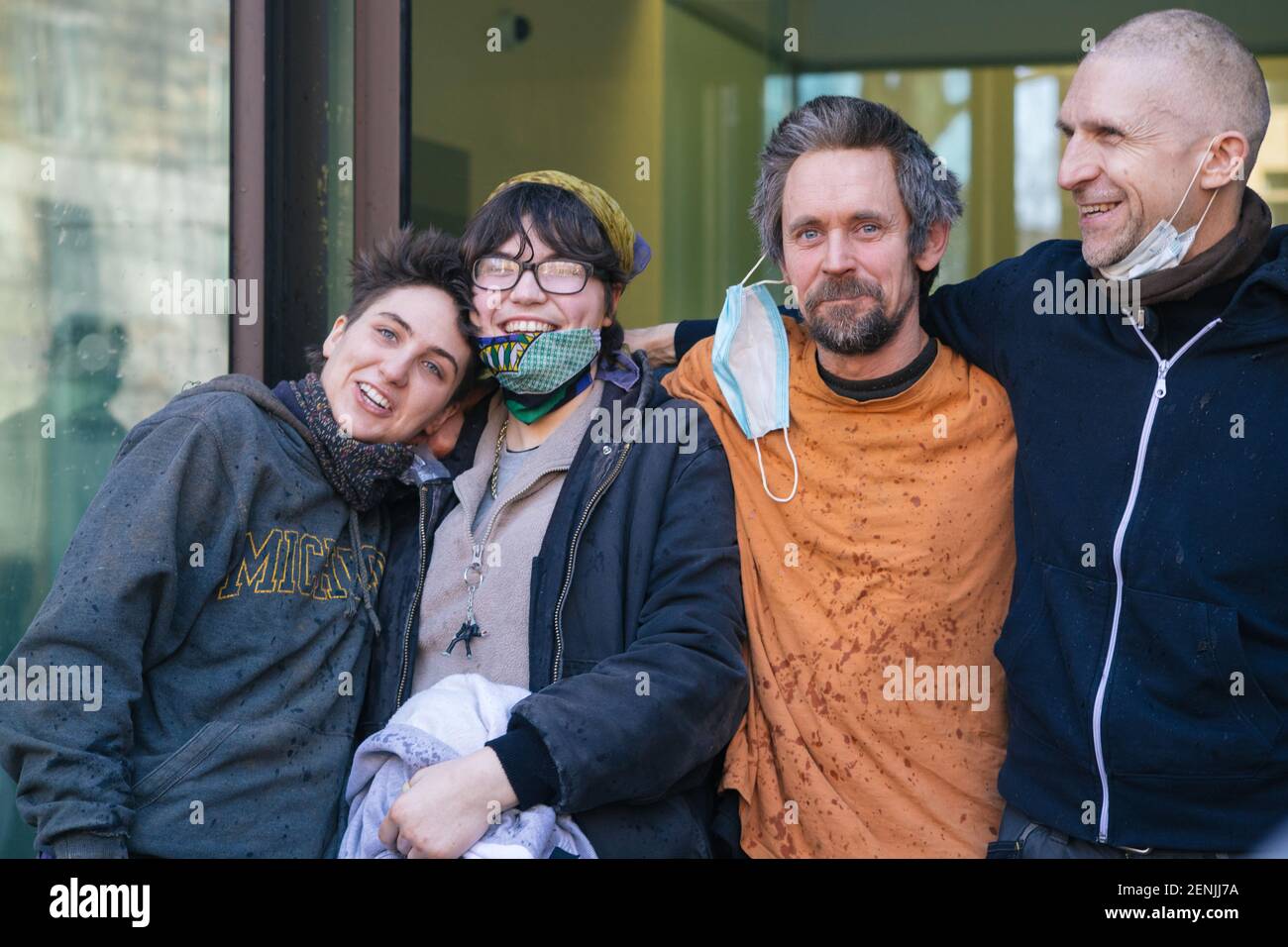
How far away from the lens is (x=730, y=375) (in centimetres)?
288

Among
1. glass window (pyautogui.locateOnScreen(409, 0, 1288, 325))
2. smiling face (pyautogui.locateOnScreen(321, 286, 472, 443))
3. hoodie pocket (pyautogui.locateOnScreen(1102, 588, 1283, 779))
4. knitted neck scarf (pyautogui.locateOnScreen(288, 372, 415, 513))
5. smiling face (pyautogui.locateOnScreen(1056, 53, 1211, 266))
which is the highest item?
glass window (pyautogui.locateOnScreen(409, 0, 1288, 325))

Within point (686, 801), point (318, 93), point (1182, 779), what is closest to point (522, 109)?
point (318, 93)

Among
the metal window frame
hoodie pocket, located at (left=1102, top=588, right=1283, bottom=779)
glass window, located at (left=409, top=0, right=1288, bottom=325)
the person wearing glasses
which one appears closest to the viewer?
hoodie pocket, located at (left=1102, top=588, right=1283, bottom=779)

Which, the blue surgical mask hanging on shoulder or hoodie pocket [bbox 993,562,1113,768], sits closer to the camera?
hoodie pocket [bbox 993,562,1113,768]

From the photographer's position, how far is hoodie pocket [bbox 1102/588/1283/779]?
2.29 meters

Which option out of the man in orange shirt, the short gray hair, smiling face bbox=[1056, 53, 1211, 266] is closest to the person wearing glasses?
the man in orange shirt

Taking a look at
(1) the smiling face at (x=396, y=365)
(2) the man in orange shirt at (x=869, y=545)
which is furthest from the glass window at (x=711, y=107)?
(2) the man in orange shirt at (x=869, y=545)

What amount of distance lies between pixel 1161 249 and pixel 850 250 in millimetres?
591

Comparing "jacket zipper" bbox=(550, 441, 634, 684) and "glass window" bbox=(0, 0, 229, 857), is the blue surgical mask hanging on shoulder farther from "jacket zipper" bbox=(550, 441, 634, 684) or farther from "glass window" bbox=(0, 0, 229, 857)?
"glass window" bbox=(0, 0, 229, 857)

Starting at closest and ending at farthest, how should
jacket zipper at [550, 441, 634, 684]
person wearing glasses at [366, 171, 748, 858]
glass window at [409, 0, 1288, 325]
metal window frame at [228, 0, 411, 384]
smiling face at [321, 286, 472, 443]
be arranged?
person wearing glasses at [366, 171, 748, 858] → jacket zipper at [550, 441, 634, 684] → smiling face at [321, 286, 472, 443] → metal window frame at [228, 0, 411, 384] → glass window at [409, 0, 1288, 325]

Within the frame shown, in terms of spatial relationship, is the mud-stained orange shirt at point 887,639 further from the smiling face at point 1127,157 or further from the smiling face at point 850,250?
the smiling face at point 1127,157

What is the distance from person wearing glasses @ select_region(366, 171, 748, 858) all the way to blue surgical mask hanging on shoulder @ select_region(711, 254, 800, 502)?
0.29 ft

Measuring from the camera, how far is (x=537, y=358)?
9.14 ft
